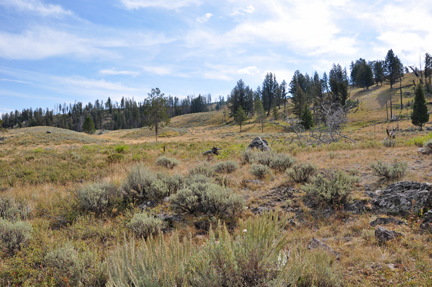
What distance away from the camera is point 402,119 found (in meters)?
49.0

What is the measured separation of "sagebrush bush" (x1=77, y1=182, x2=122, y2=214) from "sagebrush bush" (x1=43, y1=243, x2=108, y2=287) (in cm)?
215

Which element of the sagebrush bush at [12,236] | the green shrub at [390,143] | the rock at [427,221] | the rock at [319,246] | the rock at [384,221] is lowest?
the rock at [319,246]

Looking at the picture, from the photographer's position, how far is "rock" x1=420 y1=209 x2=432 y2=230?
11.6 feet

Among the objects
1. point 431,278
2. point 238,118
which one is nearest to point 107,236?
point 431,278

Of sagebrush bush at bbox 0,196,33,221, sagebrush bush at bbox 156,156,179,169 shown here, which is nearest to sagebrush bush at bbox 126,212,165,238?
sagebrush bush at bbox 0,196,33,221

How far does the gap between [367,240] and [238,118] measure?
2441 inches

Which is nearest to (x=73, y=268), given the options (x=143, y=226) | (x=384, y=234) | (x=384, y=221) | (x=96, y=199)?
(x=143, y=226)

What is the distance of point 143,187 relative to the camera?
6086 mm

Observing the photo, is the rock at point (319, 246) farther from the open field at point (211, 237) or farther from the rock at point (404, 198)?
the rock at point (404, 198)

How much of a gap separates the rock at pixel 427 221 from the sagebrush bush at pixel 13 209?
7.88 metres

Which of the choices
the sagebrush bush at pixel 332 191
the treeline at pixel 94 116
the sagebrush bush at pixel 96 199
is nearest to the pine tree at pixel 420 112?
the sagebrush bush at pixel 332 191

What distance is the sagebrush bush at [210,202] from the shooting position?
4.78 meters

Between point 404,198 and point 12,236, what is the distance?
24.7ft

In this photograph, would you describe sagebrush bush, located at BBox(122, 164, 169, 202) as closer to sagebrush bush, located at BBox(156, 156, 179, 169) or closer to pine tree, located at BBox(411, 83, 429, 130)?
sagebrush bush, located at BBox(156, 156, 179, 169)
